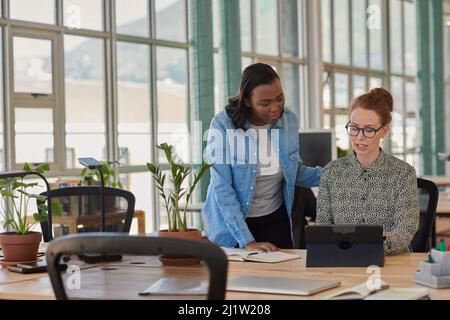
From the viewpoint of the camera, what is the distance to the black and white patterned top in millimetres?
2779

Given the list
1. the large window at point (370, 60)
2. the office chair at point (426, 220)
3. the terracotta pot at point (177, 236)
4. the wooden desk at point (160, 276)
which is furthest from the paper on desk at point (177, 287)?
the large window at point (370, 60)

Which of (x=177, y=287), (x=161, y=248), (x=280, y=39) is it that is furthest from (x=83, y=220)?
(x=280, y=39)

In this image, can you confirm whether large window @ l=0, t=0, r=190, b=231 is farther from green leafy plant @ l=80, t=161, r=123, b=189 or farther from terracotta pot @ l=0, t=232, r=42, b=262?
terracotta pot @ l=0, t=232, r=42, b=262

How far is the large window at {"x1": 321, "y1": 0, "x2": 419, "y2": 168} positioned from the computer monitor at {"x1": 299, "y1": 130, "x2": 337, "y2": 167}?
426cm

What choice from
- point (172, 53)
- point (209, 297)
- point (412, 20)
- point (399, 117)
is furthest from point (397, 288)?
point (412, 20)

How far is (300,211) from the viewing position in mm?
5672

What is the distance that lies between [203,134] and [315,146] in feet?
6.62

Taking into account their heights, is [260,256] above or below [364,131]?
below

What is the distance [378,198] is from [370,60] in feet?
34.5

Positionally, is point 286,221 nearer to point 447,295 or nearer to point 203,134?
point 447,295

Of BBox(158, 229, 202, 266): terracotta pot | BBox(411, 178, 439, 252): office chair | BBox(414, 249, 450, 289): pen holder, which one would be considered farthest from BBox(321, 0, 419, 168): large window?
BBox(414, 249, 450, 289): pen holder

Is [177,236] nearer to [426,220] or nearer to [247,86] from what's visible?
[247,86]

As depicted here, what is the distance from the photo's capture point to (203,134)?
7.79m

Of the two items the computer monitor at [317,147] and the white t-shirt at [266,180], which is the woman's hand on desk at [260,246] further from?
the computer monitor at [317,147]
